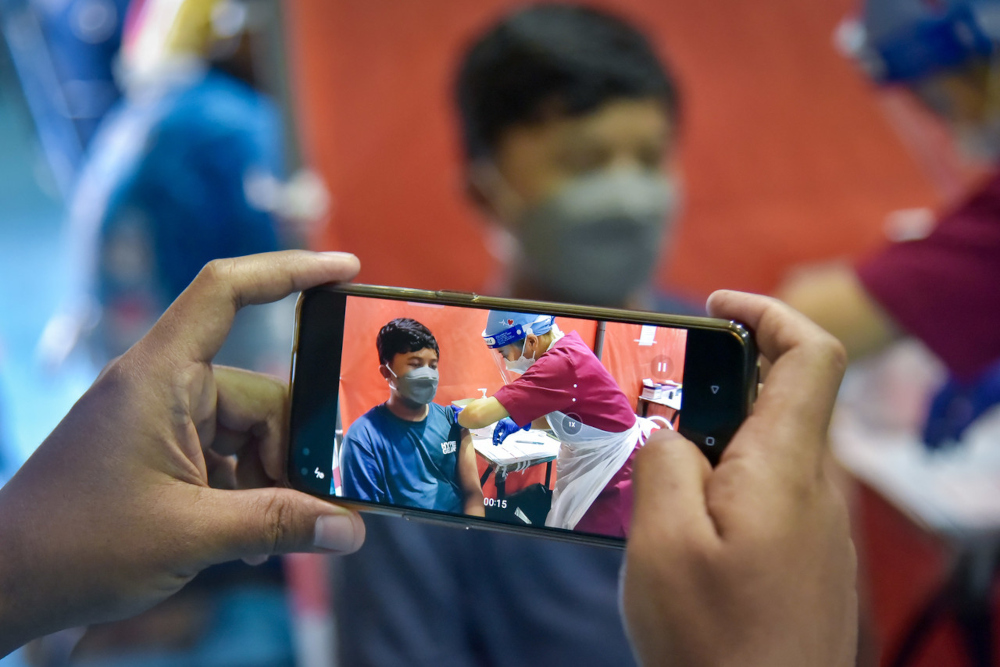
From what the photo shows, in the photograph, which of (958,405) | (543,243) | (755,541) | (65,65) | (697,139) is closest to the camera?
(755,541)

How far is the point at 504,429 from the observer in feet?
1.03

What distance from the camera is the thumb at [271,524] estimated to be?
30cm

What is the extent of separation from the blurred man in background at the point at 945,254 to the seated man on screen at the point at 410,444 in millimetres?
379

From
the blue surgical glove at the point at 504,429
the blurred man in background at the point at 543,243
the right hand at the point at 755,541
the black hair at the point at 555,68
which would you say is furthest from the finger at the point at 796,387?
the black hair at the point at 555,68

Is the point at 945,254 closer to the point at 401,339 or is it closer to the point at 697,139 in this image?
the point at 401,339

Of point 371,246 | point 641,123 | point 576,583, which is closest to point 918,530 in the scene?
point 576,583

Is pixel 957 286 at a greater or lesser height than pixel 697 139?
lesser

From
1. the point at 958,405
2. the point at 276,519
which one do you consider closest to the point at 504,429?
the point at 276,519

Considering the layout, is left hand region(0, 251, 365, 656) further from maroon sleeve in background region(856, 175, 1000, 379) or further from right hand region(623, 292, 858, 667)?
maroon sleeve in background region(856, 175, 1000, 379)

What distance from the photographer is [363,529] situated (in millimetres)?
339

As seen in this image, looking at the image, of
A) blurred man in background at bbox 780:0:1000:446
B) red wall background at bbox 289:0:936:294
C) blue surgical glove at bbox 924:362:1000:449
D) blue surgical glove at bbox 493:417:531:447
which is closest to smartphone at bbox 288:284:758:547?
blue surgical glove at bbox 493:417:531:447

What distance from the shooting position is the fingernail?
314 millimetres

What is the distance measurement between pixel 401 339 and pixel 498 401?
6 centimetres

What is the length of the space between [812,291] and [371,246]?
63 centimetres
